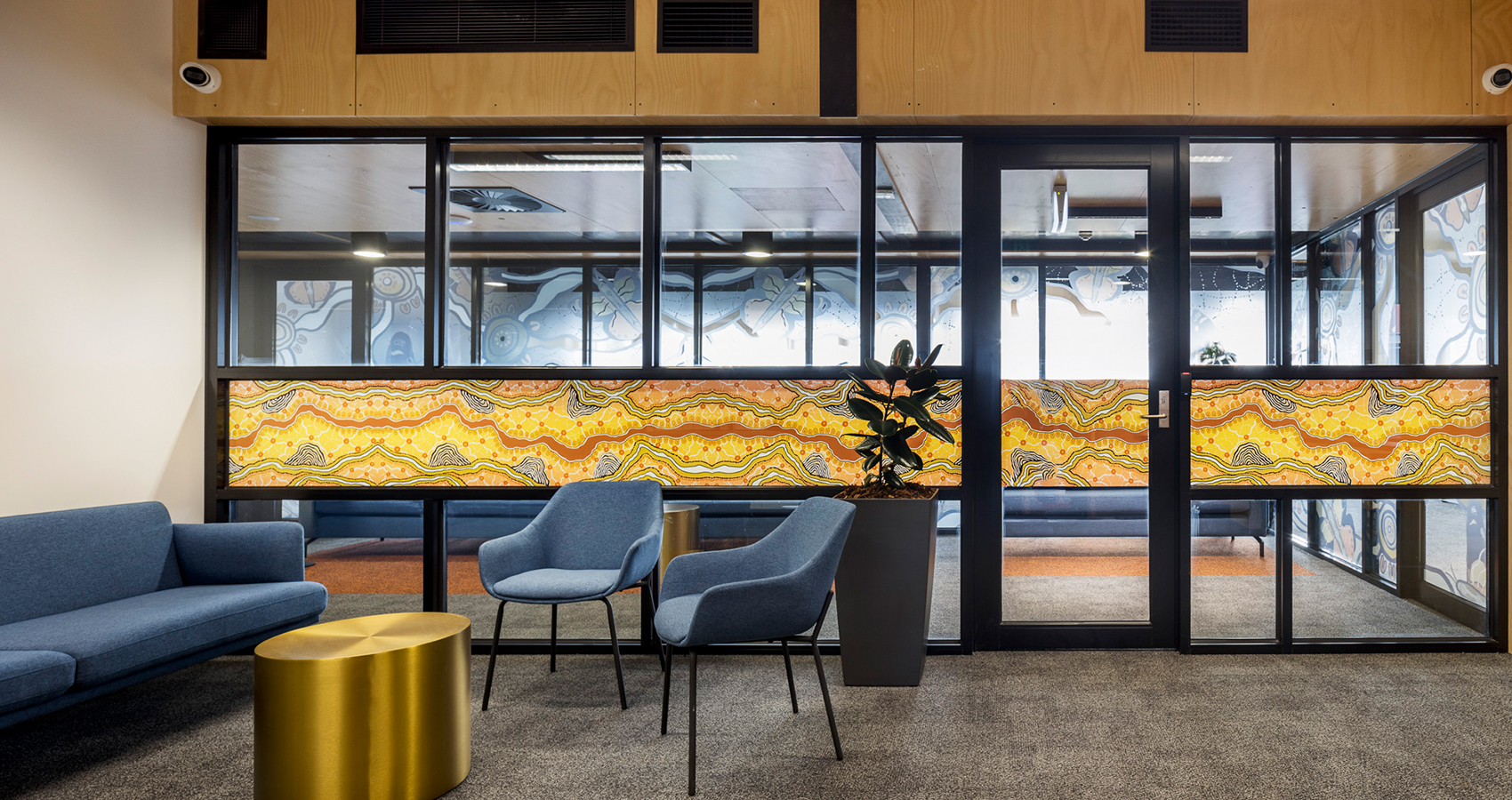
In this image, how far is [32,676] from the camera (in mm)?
2506

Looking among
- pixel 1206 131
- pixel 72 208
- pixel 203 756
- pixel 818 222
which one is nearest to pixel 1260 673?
pixel 1206 131

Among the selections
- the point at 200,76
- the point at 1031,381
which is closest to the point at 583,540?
the point at 1031,381

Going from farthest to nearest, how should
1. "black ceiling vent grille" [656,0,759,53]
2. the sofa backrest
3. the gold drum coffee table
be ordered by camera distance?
"black ceiling vent grille" [656,0,759,53] < the sofa backrest < the gold drum coffee table

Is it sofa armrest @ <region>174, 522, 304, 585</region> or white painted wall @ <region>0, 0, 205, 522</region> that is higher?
white painted wall @ <region>0, 0, 205, 522</region>

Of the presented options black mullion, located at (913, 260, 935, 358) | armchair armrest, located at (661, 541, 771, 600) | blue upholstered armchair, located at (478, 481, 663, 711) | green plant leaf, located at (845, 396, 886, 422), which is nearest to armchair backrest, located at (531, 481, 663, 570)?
blue upholstered armchair, located at (478, 481, 663, 711)

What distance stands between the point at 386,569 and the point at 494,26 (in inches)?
130

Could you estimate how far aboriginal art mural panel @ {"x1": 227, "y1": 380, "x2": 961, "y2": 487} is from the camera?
421cm

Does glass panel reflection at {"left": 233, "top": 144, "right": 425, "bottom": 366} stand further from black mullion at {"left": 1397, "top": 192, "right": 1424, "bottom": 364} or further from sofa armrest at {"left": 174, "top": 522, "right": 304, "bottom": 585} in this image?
black mullion at {"left": 1397, "top": 192, "right": 1424, "bottom": 364}

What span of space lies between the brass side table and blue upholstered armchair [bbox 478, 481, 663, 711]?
0.40m

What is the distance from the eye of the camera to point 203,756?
2910 millimetres

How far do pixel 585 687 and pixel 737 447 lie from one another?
1.40 metres

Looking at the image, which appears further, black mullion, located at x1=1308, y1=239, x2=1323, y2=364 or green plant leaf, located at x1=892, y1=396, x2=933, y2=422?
black mullion, located at x1=1308, y1=239, x2=1323, y2=364

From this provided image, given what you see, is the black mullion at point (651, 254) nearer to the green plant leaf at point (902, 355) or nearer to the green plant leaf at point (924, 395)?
the green plant leaf at point (902, 355)

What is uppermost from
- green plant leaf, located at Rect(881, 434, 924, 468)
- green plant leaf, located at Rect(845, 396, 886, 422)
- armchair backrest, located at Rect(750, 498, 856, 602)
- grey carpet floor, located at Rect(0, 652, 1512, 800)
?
green plant leaf, located at Rect(845, 396, 886, 422)
